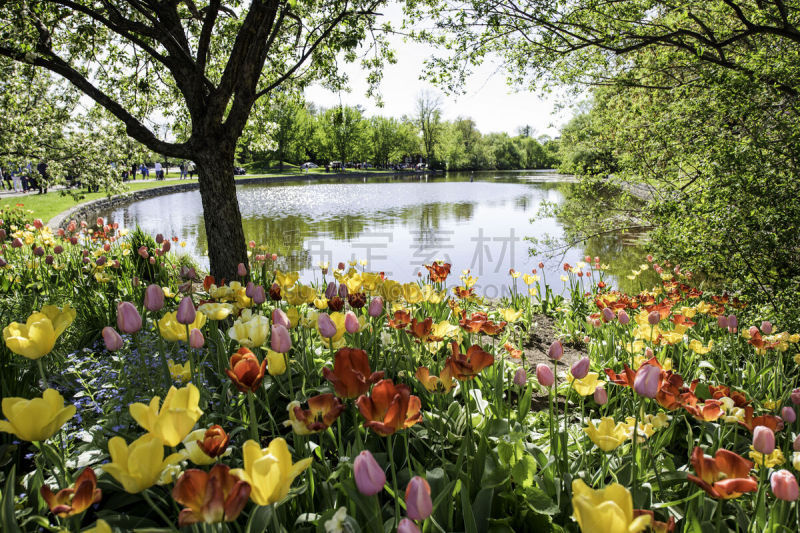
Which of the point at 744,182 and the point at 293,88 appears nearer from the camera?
the point at 744,182

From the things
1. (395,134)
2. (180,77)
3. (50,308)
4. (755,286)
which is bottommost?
(755,286)

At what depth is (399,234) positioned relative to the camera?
1238 cm

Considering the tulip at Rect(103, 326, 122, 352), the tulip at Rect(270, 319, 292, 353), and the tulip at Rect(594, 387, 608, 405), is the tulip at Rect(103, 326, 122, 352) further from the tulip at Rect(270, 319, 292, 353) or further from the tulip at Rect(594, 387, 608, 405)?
the tulip at Rect(594, 387, 608, 405)

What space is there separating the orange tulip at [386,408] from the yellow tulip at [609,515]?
393mm

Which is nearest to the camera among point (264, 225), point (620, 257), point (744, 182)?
point (744, 182)

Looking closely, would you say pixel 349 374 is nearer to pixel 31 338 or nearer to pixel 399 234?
pixel 31 338

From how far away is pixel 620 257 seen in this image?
9.75 m

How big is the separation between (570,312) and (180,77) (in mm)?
4654

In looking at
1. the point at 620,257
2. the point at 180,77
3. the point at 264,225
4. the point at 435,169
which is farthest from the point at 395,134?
the point at 180,77

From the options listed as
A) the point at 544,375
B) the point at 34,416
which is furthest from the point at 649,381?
the point at 34,416

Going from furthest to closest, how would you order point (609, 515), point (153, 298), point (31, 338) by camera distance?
point (153, 298), point (31, 338), point (609, 515)

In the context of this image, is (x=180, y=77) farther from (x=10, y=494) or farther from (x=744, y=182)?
(x=744, y=182)

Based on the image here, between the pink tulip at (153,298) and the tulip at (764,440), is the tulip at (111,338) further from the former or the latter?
the tulip at (764,440)

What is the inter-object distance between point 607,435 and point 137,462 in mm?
1221
